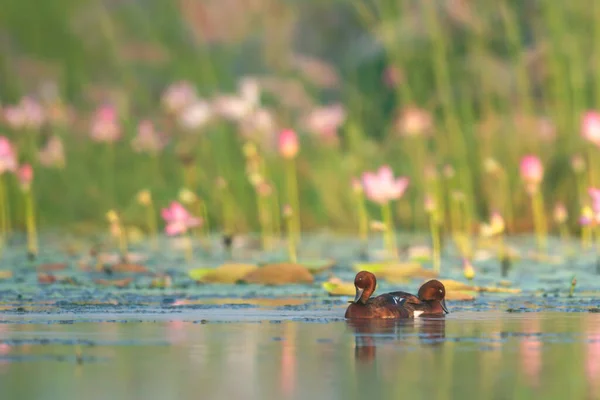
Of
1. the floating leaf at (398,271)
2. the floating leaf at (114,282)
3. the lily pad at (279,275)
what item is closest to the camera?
the floating leaf at (114,282)

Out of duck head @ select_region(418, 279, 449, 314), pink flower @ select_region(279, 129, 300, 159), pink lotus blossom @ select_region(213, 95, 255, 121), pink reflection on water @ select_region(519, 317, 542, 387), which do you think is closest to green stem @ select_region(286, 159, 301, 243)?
pink lotus blossom @ select_region(213, 95, 255, 121)

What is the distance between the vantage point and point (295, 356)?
6211 millimetres

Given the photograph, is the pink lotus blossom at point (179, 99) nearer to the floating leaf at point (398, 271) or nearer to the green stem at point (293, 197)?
the green stem at point (293, 197)

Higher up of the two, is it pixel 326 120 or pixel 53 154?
pixel 326 120

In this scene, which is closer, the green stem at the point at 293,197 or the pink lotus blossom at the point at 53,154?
the green stem at the point at 293,197

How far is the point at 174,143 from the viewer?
17.8m

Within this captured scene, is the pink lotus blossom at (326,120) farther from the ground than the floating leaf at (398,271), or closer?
farther from the ground

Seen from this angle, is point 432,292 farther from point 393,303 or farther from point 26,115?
point 26,115

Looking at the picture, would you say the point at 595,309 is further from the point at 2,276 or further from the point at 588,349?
the point at 2,276

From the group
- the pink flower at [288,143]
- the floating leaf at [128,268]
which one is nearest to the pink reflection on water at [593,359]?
the floating leaf at [128,268]

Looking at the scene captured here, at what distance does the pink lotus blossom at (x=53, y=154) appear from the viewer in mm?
15297

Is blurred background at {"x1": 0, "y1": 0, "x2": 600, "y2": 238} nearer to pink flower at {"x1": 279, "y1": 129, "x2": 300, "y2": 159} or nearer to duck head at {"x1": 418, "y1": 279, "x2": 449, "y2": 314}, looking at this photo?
pink flower at {"x1": 279, "y1": 129, "x2": 300, "y2": 159}

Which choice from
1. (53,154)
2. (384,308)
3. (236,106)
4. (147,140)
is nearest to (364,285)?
(384,308)

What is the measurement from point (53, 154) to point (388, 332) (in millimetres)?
8558
